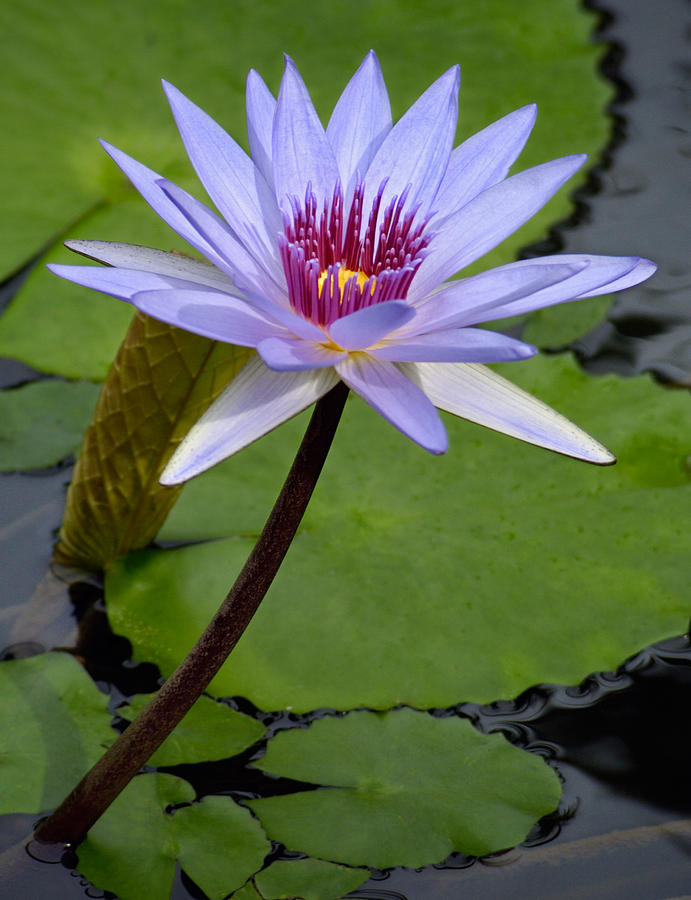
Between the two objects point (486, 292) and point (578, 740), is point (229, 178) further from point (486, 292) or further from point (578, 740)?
point (578, 740)

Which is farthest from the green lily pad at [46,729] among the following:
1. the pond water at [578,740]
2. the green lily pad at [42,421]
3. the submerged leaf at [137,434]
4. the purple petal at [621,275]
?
the purple petal at [621,275]

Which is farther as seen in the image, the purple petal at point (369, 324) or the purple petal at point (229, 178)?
the purple petal at point (229, 178)

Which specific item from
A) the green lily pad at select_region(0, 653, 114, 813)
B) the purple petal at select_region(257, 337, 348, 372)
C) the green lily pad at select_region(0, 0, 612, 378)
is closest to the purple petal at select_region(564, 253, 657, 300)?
the purple petal at select_region(257, 337, 348, 372)

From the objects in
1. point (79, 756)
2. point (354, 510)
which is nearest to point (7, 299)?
point (354, 510)

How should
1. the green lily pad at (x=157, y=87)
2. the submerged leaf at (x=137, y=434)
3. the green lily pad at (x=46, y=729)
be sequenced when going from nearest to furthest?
the green lily pad at (x=46, y=729), the submerged leaf at (x=137, y=434), the green lily pad at (x=157, y=87)

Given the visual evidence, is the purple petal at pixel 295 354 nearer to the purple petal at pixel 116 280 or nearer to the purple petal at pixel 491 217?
the purple petal at pixel 116 280

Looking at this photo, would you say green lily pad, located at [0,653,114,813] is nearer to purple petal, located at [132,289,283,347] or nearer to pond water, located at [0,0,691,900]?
pond water, located at [0,0,691,900]
